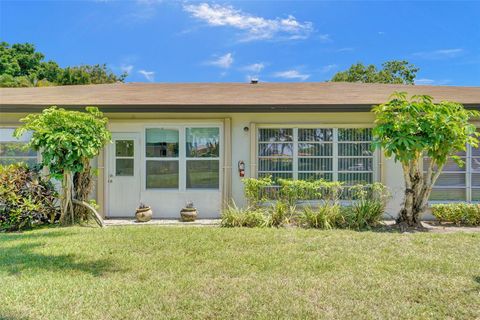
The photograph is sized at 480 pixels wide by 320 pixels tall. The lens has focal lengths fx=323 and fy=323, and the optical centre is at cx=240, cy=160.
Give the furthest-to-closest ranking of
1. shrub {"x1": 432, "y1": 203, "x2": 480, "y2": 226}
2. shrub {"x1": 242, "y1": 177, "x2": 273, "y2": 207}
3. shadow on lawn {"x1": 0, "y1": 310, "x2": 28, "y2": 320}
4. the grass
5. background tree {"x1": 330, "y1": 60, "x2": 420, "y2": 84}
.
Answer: background tree {"x1": 330, "y1": 60, "x2": 420, "y2": 84} < shrub {"x1": 242, "y1": 177, "x2": 273, "y2": 207} < shrub {"x1": 432, "y1": 203, "x2": 480, "y2": 226} < the grass < shadow on lawn {"x1": 0, "y1": 310, "x2": 28, "y2": 320}

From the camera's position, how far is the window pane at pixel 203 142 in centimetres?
881

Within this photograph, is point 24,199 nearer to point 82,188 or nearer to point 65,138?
point 82,188

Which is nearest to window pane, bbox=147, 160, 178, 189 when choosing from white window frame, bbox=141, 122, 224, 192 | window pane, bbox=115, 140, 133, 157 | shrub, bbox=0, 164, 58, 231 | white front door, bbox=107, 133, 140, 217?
white window frame, bbox=141, 122, 224, 192

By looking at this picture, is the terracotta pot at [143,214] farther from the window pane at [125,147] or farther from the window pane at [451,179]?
the window pane at [451,179]

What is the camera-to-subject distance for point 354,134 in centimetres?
870

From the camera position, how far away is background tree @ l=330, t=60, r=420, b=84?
27984 millimetres

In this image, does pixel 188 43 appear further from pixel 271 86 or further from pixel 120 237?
pixel 120 237

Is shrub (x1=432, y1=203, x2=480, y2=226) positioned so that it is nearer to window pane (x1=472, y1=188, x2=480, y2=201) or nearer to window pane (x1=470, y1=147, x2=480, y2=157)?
window pane (x1=472, y1=188, x2=480, y2=201)

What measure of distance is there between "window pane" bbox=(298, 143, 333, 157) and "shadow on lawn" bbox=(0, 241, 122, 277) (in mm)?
5673

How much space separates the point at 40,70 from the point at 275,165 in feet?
106

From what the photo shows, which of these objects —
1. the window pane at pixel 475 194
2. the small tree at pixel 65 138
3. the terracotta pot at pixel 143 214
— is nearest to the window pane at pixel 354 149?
the window pane at pixel 475 194

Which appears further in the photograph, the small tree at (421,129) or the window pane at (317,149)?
the window pane at (317,149)

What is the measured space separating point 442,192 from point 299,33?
13.3 m

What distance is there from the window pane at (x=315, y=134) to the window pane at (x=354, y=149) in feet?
1.31
